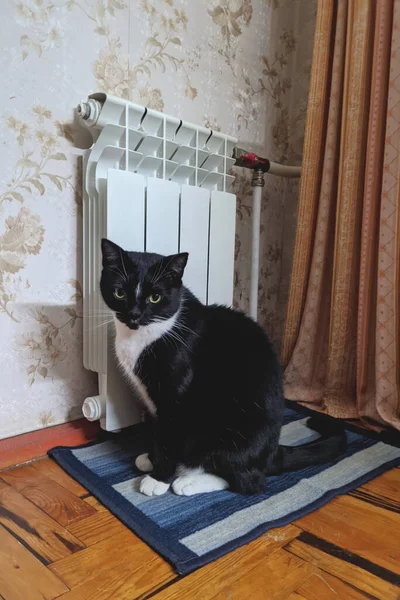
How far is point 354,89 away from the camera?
4.52ft

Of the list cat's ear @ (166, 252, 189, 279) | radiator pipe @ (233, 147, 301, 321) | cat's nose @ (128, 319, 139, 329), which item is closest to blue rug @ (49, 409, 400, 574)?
cat's nose @ (128, 319, 139, 329)

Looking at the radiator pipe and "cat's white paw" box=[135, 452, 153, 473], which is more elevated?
the radiator pipe

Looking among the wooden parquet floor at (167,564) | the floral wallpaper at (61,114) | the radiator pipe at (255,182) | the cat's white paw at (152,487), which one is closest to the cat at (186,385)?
the cat's white paw at (152,487)

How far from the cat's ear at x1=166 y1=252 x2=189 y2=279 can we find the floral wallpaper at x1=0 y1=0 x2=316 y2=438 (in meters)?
0.37

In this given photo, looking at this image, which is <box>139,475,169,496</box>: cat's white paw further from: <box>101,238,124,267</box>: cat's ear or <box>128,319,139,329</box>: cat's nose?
<box>101,238,124,267</box>: cat's ear

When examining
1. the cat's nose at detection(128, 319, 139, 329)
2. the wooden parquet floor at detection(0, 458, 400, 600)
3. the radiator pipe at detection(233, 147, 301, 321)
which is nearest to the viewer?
the wooden parquet floor at detection(0, 458, 400, 600)

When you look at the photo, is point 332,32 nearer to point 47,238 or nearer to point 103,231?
point 103,231

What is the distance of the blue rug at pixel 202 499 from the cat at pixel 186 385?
0.04 meters

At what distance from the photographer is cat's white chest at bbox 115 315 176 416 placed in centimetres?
95

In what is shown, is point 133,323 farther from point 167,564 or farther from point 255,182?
point 255,182

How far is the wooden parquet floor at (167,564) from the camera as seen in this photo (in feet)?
2.25

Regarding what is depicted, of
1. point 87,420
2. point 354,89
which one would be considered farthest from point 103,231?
point 354,89

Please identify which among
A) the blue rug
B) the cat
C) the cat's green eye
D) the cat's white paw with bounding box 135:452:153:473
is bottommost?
the blue rug

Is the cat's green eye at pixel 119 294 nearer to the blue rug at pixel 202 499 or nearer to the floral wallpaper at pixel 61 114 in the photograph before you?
the floral wallpaper at pixel 61 114
